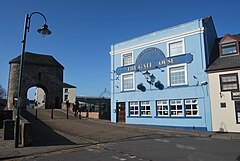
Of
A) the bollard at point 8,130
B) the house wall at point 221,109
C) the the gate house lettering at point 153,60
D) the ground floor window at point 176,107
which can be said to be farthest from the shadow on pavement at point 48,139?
the house wall at point 221,109

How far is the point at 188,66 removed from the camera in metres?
20.2

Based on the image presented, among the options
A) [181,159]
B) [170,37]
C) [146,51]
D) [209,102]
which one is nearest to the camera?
[181,159]

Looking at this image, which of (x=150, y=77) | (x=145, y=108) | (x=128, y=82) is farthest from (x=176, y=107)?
(x=128, y=82)

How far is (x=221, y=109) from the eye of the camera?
1794 cm

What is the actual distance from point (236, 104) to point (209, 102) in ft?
6.54

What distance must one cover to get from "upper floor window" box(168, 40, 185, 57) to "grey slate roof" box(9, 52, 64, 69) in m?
30.9

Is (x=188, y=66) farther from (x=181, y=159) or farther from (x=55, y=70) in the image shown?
(x=55, y=70)

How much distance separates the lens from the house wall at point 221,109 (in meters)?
17.4

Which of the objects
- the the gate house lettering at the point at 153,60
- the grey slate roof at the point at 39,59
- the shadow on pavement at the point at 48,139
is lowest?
the shadow on pavement at the point at 48,139

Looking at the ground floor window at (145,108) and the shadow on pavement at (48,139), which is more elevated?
the ground floor window at (145,108)

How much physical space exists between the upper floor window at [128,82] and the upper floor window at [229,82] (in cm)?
936

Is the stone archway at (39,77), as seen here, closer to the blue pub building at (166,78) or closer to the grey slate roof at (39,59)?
the grey slate roof at (39,59)

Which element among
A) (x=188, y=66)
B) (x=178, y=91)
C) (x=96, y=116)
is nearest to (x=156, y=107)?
(x=178, y=91)

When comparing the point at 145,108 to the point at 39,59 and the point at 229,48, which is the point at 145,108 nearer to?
the point at 229,48
